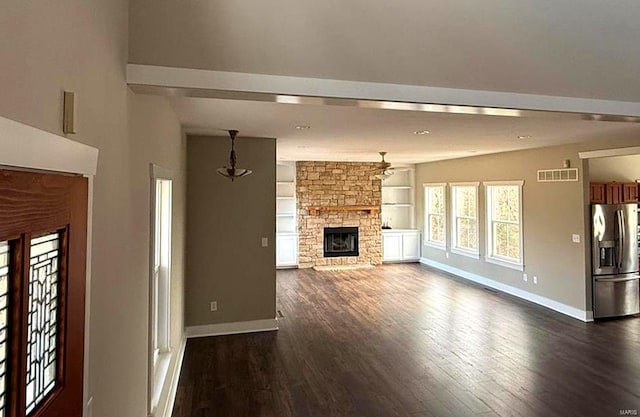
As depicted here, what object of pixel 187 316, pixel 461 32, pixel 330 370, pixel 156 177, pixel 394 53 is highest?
pixel 461 32

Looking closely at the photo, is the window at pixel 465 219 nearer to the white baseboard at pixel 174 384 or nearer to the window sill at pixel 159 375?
the white baseboard at pixel 174 384

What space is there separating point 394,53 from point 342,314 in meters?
4.41

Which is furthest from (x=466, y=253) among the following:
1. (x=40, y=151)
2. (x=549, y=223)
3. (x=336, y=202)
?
(x=40, y=151)

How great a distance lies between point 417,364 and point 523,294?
373 cm

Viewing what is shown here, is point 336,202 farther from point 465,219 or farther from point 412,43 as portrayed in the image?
point 412,43

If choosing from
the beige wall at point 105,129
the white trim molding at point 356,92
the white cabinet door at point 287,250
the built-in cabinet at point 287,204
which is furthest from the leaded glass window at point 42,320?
the built-in cabinet at point 287,204

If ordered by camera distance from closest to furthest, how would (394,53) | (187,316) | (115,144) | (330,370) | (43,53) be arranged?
(43,53) < (115,144) < (394,53) < (330,370) < (187,316)

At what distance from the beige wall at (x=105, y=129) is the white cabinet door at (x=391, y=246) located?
8044 millimetres

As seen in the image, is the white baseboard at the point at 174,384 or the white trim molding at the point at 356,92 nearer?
the white trim molding at the point at 356,92

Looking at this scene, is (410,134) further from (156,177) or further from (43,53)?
(43,53)

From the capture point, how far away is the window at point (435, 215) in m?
9.45

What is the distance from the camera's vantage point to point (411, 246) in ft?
33.8

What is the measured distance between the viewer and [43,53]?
0.97 metres

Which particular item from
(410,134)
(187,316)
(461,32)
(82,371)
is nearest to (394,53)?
(461,32)
